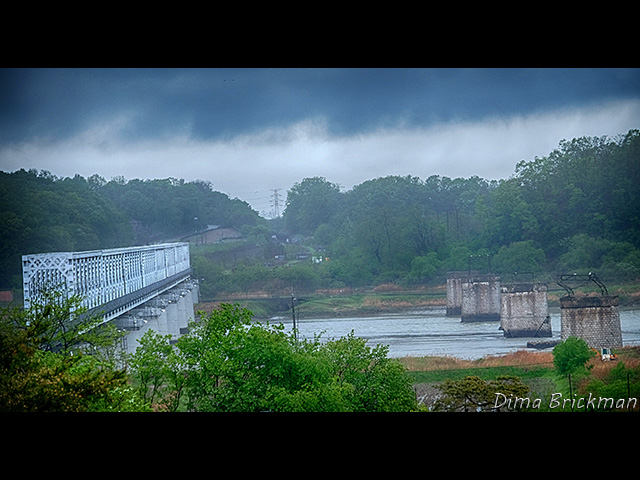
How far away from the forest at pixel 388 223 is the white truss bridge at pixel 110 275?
1.98 ft

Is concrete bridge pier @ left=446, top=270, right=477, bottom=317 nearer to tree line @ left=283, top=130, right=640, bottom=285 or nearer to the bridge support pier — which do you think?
tree line @ left=283, top=130, right=640, bottom=285

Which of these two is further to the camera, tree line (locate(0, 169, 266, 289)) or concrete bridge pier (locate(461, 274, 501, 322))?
concrete bridge pier (locate(461, 274, 501, 322))

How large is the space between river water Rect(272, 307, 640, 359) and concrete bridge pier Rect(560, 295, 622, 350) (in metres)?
0.36


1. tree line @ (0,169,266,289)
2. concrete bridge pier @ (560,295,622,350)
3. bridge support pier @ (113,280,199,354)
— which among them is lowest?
concrete bridge pier @ (560,295,622,350)

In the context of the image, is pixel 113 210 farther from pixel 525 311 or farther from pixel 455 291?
pixel 525 311

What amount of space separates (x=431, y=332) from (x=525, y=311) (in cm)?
214

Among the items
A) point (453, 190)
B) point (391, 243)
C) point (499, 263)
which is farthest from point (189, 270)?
point (499, 263)

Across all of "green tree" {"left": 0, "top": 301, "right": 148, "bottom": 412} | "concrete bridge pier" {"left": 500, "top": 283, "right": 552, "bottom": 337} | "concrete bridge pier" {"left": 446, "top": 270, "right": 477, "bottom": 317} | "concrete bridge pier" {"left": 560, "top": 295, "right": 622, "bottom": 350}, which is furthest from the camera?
"concrete bridge pier" {"left": 446, "top": 270, "right": 477, "bottom": 317}

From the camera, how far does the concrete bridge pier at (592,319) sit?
1100 centimetres

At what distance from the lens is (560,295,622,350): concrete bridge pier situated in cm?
1100

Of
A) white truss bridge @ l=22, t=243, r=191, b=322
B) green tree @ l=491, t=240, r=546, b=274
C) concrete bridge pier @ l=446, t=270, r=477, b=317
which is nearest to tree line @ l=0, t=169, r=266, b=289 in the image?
white truss bridge @ l=22, t=243, r=191, b=322

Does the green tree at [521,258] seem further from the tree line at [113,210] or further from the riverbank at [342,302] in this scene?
the tree line at [113,210]

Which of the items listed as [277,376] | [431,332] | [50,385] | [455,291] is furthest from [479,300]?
[50,385]

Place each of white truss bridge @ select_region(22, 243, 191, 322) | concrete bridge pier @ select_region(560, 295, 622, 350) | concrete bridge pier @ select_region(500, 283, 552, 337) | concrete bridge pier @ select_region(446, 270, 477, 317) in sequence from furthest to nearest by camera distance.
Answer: concrete bridge pier @ select_region(446, 270, 477, 317) < concrete bridge pier @ select_region(500, 283, 552, 337) < concrete bridge pier @ select_region(560, 295, 622, 350) < white truss bridge @ select_region(22, 243, 191, 322)
